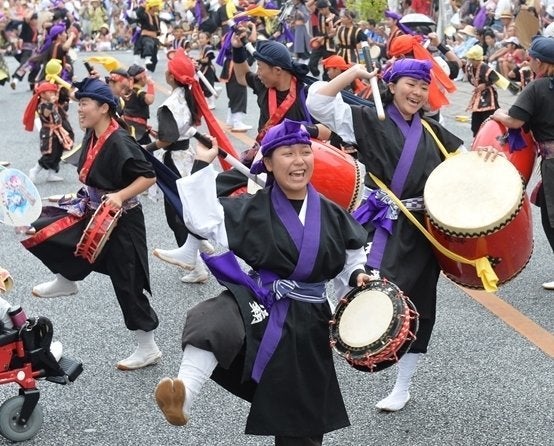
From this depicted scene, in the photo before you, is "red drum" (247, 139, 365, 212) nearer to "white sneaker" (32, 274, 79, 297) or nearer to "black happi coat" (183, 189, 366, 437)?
"black happi coat" (183, 189, 366, 437)

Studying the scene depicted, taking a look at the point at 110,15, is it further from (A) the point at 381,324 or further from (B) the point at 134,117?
(A) the point at 381,324

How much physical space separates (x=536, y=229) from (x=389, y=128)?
3776 mm

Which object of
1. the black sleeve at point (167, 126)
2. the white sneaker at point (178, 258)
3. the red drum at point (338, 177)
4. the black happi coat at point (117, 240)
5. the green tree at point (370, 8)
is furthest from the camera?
the green tree at point (370, 8)

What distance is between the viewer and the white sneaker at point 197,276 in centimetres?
667

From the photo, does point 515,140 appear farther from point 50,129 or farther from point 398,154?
point 50,129

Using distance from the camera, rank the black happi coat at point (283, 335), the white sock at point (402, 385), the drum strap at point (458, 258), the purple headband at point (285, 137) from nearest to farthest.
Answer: the black happi coat at point (283, 335) < the purple headband at point (285, 137) < the drum strap at point (458, 258) < the white sock at point (402, 385)

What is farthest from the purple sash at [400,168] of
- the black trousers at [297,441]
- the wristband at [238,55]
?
the wristband at [238,55]

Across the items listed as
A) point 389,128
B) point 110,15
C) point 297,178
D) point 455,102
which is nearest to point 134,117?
point 389,128

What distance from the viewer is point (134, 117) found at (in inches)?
352

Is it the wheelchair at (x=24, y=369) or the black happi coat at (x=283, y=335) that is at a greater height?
the black happi coat at (x=283, y=335)

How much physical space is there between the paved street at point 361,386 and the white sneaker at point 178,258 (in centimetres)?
16

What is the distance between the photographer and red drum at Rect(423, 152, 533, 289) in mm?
4105

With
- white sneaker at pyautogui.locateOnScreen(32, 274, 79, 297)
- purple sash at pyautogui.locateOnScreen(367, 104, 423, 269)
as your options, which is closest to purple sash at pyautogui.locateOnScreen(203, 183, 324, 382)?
purple sash at pyautogui.locateOnScreen(367, 104, 423, 269)

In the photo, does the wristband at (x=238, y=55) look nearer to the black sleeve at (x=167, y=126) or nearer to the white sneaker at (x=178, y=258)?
the black sleeve at (x=167, y=126)
